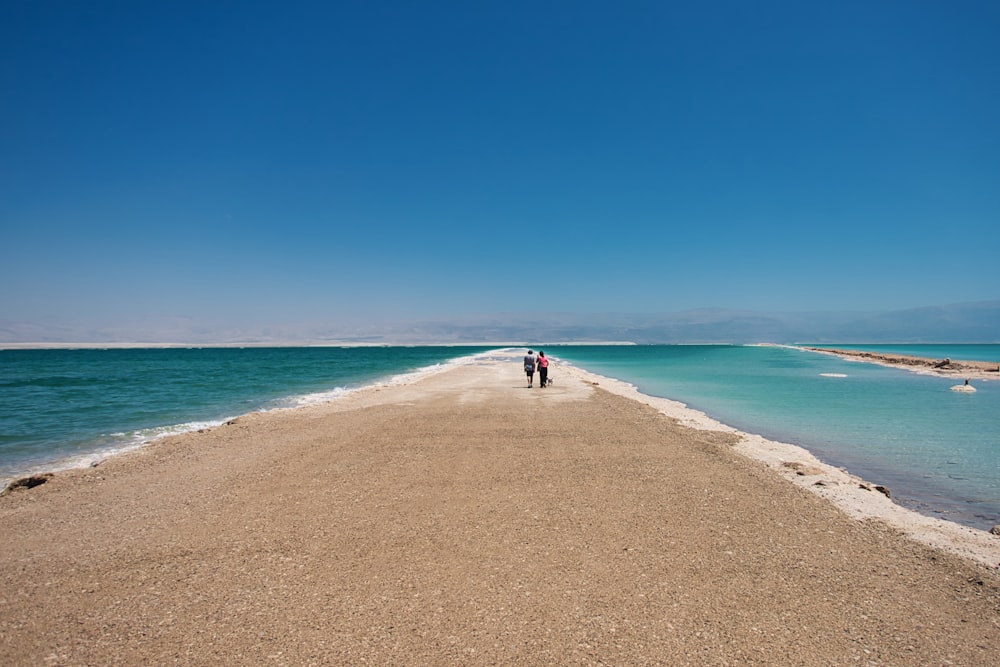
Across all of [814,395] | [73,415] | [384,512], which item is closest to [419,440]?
[384,512]

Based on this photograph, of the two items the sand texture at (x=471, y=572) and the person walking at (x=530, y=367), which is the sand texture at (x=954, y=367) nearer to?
the person walking at (x=530, y=367)

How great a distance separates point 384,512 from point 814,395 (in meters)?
26.6

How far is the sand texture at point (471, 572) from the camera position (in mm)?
4367

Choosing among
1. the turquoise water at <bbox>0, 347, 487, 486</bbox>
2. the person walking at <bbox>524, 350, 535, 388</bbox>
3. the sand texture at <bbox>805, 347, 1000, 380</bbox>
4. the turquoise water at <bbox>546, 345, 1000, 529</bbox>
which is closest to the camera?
the turquoise water at <bbox>546, 345, 1000, 529</bbox>

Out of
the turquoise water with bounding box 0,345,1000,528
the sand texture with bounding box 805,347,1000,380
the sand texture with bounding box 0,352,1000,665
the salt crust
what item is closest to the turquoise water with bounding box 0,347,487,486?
the turquoise water with bounding box 0,345,1000,528

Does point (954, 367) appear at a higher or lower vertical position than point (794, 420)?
lower

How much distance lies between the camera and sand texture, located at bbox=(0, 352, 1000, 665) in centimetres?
437

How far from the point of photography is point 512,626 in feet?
15.2

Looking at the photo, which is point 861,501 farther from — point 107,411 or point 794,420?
point 107,411

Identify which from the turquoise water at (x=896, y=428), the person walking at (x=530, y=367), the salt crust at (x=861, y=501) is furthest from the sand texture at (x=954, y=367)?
the salt crust at (x=861, y=501)

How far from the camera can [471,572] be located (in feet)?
18.6

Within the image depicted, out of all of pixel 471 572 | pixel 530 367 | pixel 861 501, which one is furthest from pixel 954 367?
pixel 471 572

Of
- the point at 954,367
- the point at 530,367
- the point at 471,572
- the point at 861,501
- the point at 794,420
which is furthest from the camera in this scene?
the point at 954,367

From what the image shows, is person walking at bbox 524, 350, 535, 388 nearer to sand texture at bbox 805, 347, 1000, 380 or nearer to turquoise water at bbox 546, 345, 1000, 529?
turquoise water at bbox 546, 345, 1000, 529
